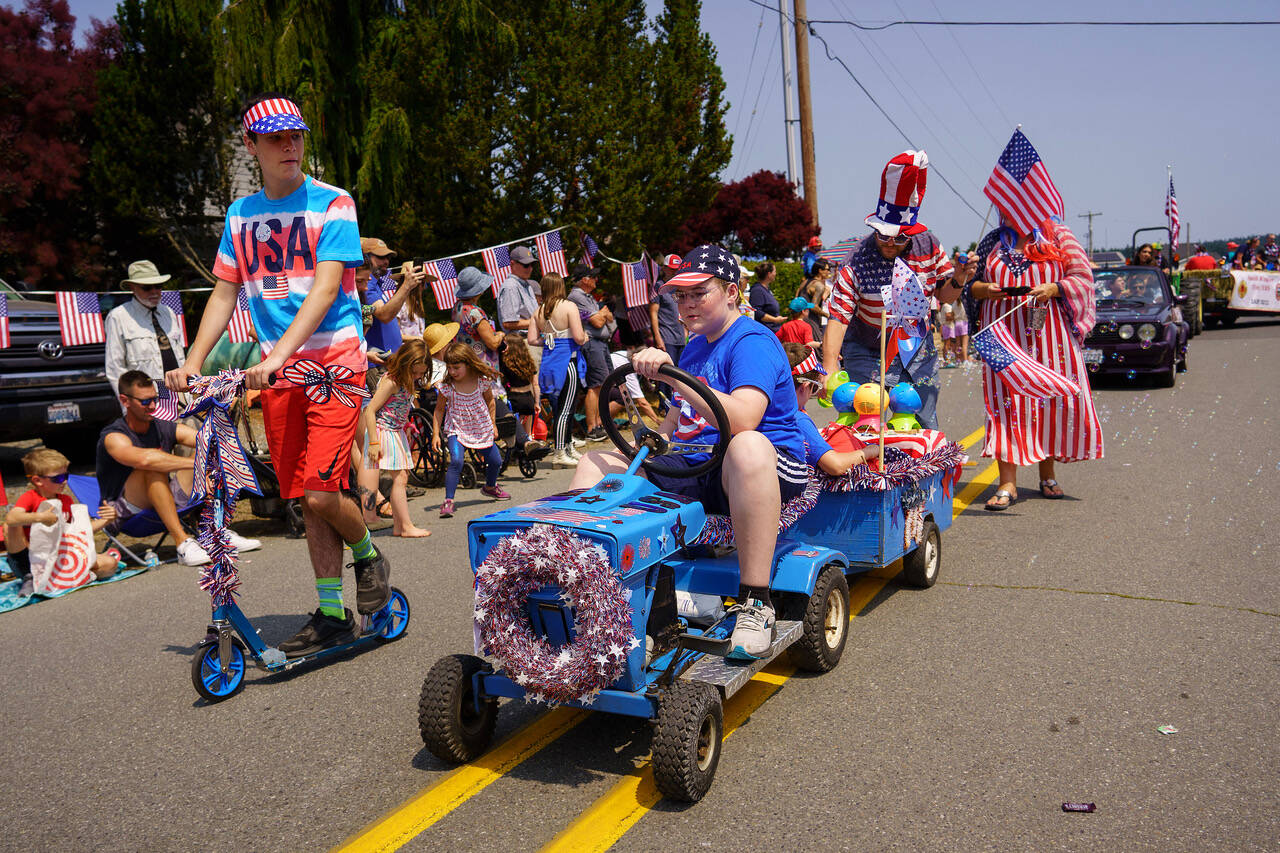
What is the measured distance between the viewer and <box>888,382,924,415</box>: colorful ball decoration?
18.8 feet

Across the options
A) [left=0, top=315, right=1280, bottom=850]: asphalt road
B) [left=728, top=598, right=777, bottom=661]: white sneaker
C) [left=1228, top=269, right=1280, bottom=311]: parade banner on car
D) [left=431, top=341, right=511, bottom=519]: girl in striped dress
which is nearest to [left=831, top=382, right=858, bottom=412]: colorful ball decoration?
[left=0, top=315, right=1280, bottom=850]: asphalt road

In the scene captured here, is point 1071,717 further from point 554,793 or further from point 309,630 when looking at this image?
point 309,630

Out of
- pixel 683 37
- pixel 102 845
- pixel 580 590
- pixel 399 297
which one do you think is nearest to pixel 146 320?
pixel 399 297

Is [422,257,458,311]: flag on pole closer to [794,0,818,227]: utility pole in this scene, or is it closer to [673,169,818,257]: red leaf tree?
[794,0,818,227]: utility pole


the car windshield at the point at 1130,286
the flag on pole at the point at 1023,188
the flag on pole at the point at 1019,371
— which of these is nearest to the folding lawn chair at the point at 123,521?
the flag on pole at the point at 1019,371

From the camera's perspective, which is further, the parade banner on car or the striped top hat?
the parade banner on car

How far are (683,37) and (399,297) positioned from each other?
676 inches

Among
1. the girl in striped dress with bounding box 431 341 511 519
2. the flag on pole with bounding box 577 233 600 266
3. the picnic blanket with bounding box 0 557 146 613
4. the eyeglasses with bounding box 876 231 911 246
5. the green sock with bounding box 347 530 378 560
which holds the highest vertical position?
the flag on pole with bounding box 577 233 600 266

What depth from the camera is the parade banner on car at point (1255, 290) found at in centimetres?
2598

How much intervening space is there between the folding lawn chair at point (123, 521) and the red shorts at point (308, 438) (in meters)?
3.01

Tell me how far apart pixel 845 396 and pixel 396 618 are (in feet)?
8.74

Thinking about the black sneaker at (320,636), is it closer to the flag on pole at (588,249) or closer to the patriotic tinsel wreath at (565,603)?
the patriotic tinsel wreath at (565,603)

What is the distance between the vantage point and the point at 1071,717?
3.75m

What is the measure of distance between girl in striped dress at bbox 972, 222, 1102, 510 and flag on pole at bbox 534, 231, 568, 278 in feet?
23.7
